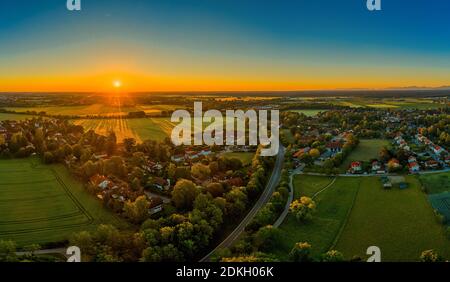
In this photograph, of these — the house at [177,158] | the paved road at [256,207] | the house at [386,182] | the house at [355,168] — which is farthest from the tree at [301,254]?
the house at [177,158]

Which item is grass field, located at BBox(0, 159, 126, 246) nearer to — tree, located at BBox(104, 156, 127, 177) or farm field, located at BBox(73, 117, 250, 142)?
tree, located at BBox(104, 156, 127, 177)

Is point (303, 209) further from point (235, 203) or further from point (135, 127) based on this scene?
point (135, 127)

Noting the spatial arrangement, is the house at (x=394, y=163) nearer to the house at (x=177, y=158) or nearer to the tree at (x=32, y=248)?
the house at (x=177, y=158)

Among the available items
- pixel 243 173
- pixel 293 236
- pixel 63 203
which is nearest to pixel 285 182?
pixel 243 173

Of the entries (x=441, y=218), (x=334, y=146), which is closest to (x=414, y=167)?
(x=334, y=146)

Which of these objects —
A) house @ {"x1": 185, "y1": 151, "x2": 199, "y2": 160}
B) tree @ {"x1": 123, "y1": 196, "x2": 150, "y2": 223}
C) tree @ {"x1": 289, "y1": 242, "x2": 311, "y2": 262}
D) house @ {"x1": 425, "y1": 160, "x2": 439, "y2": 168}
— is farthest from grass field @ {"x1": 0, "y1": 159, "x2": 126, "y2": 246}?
house @ {"x1": 425, "y1": 160, "x2": 439, "y2": 168}

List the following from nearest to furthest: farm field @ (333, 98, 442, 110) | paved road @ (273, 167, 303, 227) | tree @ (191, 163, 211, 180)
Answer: paved road @ (273, 167, 303, 227)
tree @ (191, 163, 211, 180)
farm field @ (333, 98, 442, 110)
